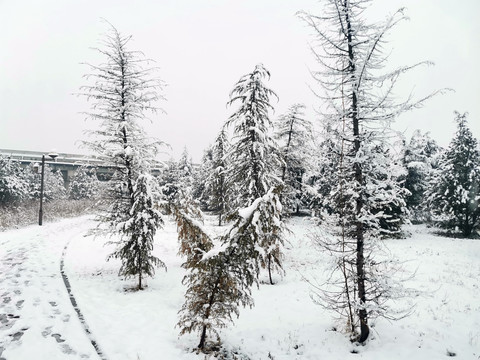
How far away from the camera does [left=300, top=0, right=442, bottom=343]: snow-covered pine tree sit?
6.52m

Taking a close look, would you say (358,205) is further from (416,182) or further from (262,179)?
(416,182)

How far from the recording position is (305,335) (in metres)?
7.49

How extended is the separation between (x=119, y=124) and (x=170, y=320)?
7.17m

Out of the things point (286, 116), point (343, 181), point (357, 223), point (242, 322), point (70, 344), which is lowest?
point (242, 322)

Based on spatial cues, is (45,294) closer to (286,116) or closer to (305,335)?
(305,335)

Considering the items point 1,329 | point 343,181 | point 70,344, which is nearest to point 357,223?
point 343,181

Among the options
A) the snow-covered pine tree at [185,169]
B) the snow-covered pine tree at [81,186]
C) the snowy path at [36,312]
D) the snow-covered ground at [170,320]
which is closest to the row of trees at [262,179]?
the snow-covered ground at [170,320]

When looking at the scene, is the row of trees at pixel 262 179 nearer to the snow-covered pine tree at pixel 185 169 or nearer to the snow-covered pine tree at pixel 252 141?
the snow-covered pine tree at pixel 252 141

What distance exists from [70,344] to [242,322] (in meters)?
4.36

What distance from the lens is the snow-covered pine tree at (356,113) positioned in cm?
652

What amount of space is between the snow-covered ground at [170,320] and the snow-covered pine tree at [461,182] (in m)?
14.5

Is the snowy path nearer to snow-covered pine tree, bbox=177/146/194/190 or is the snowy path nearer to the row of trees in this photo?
the row of trees

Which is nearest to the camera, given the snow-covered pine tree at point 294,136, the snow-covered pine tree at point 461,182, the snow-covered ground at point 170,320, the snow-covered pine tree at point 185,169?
the snow-covered ground at point 170,320

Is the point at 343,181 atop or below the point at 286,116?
below
